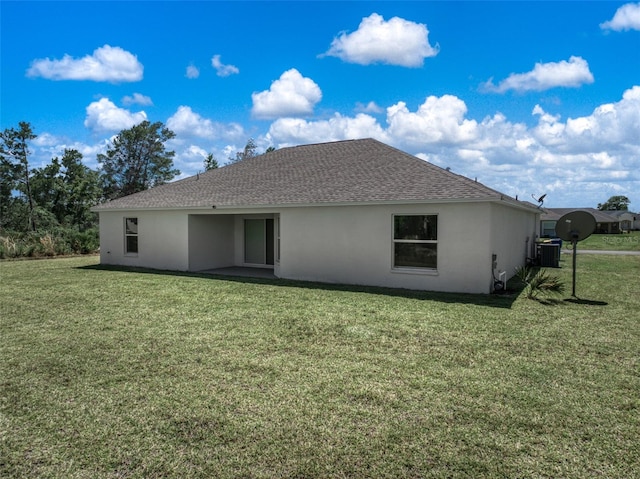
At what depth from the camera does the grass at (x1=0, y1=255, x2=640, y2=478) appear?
3.32m

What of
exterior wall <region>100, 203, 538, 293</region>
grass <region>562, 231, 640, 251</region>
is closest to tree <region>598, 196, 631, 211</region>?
grass <region>562, 231, 640, 251</region>

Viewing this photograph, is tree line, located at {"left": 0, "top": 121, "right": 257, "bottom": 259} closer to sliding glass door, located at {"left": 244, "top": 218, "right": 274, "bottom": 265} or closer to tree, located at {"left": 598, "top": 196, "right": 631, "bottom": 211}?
sliding glass door, located at {"left": 244, "top": 218, "right": 274, "bottom": 265}

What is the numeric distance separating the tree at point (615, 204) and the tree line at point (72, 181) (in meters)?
122

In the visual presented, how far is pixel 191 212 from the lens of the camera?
Result: 1564cm

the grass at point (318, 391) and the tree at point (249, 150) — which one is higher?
the tree at point (249, 150)

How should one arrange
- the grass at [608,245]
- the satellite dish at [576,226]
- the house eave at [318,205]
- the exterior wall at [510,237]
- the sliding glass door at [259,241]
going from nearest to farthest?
the house eave at [318,205] → the satellite dish at [576,226] → the exterior wall at [510,237] → the sliding glass door at [259,241] → the grass at [608,245]

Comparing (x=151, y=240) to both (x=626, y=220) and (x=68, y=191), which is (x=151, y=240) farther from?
(x=626, y=220)

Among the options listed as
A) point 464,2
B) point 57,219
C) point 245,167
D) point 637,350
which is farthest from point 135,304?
point 57,219

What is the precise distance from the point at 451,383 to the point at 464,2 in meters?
11.8

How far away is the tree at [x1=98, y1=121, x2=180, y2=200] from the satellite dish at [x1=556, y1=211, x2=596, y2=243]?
148 ft

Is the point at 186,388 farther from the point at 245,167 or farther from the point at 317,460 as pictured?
the point at 245,167

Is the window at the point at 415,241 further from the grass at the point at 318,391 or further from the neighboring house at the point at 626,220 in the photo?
the neighboring house at the point at 626,220

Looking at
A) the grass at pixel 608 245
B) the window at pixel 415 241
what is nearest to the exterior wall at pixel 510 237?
the window at pixel 415 241

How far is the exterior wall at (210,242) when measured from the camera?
15977 mm
